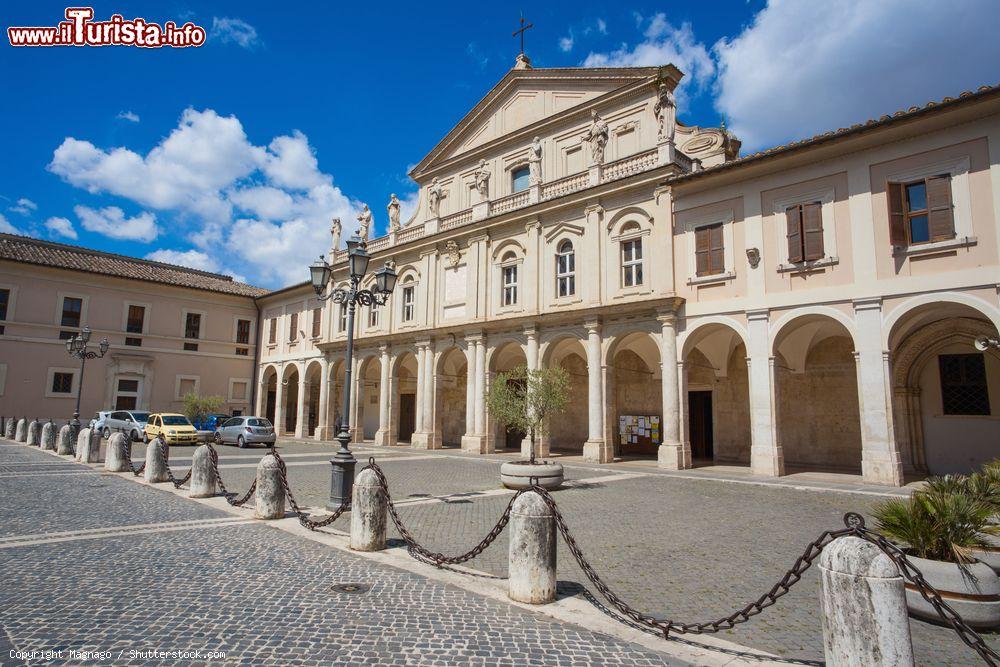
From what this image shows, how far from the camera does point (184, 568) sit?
596 centimetres

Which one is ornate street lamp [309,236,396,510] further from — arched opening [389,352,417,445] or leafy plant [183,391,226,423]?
leafy plant [183,391,226,423]

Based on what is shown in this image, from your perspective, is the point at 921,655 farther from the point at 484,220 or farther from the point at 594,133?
the point at 484,220

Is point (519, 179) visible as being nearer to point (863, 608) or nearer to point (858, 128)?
point (858, 128)

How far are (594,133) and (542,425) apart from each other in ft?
39.1

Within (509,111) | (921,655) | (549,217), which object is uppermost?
(509,111)

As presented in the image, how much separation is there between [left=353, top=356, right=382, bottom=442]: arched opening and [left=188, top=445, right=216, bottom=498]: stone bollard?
758 inches

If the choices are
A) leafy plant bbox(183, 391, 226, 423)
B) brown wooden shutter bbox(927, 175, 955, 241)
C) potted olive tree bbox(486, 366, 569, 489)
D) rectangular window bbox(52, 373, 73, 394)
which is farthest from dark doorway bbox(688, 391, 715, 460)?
rectangular window bbox(52, 373, 73, 394)

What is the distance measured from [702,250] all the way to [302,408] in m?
25.3

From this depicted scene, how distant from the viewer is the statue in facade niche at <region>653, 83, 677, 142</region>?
18.9 metres

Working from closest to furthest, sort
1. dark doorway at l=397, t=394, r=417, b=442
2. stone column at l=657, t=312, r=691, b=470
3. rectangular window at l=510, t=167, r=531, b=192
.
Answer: stone column at l=657, t=312, r=691, b=470 < rectangular window at l=510, t=167, r=531, b=192 < dark doorway at l=397, t=394, r=417, b=442

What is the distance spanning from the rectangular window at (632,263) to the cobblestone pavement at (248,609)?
1498 cm

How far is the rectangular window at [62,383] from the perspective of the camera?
1236 inches

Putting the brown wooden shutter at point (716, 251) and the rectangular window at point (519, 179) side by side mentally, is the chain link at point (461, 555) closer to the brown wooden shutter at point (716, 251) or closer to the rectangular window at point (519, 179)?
the brown wooden shutter at point (716, 251)

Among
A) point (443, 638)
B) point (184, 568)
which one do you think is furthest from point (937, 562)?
point (184, 568)
